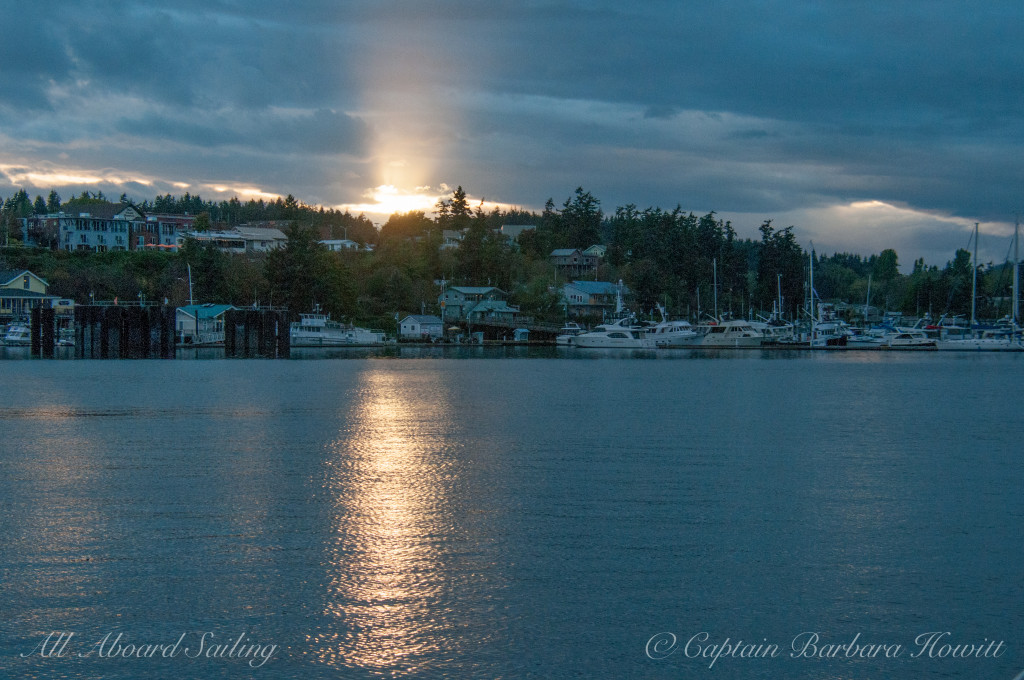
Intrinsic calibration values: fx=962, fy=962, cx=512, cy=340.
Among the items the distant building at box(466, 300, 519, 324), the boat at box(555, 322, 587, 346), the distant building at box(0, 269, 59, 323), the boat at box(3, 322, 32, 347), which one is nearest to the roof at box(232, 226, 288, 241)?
the distant building at box(466, 300, 519, 324)

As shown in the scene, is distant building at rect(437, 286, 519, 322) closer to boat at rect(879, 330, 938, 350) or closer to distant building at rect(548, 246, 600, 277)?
distant building at rect(548, 246, 600, 277)

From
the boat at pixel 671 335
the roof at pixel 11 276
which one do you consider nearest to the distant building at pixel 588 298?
the boat at pixel 671 335

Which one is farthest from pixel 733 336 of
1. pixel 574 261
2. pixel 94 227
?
pixel 94 227

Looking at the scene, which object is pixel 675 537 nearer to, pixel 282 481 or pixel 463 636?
pixel 463 636

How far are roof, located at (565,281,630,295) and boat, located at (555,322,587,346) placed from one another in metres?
10.3

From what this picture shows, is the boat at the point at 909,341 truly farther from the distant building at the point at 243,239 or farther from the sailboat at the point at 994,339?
the distant building at the point at 243,239

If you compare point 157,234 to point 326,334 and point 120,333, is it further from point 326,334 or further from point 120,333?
point 120,333

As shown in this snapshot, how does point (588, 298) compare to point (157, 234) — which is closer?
point (588, 298)

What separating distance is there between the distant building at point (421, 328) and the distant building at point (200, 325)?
21200 mm

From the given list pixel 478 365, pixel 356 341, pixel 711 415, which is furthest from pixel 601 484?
Result: pixel 356 341

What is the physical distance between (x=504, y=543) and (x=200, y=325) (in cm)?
9681

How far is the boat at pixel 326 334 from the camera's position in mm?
111812

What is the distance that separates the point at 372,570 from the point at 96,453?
17683 mm

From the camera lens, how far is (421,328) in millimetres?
117750
